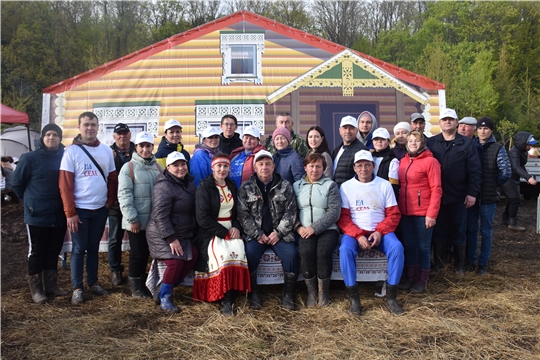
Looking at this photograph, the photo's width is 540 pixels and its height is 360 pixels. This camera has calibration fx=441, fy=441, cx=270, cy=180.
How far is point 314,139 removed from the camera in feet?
14.2

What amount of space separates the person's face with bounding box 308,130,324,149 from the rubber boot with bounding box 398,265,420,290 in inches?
58.1

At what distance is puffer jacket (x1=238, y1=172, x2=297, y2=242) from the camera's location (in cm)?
396

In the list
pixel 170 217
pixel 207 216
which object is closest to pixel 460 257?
pixel 207 216

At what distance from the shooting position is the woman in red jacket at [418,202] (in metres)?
4.09

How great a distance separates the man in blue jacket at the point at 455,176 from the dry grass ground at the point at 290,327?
0.57 meters

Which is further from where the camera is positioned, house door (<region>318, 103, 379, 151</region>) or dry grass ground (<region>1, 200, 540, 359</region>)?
house door (<region>318, 103, 379, 151</region>)

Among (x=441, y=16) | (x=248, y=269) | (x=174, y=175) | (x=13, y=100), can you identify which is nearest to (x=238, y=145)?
(x=174, y=175)

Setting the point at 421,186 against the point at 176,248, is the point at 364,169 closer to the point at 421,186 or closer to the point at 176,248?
the point at 421,186

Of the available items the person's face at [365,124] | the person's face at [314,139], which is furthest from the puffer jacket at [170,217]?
the person's face at [365,124]

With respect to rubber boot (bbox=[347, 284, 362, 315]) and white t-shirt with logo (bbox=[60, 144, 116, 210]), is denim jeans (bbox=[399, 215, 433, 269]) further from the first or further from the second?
white t-shirt with logo (bbox=[60, 144, 116, 210])

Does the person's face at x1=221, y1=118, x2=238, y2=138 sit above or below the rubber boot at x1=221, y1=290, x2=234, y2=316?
above

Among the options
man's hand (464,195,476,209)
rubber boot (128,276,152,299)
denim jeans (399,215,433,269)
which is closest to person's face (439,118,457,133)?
man's hand (464,195,476,209)

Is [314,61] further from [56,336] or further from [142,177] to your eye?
[56,336]

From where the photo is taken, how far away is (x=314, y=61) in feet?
29.3
